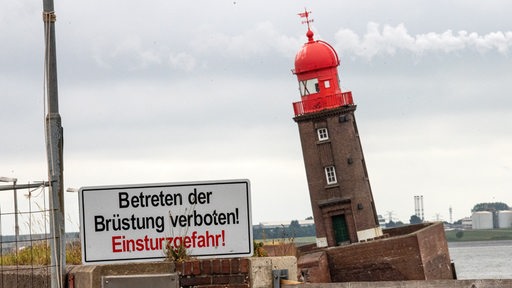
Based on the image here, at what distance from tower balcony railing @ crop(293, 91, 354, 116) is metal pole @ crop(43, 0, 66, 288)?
160 ft

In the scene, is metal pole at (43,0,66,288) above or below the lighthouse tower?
below

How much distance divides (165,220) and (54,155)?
1.29 m

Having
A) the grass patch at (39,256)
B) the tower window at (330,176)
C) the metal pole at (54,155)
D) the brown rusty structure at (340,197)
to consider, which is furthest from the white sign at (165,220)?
the tower window at (330,176)

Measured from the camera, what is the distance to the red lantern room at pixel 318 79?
5794 centimetres

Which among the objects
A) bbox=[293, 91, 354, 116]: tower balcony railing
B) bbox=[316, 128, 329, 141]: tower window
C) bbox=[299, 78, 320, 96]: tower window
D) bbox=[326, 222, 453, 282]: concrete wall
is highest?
bbox=[299, 78, 320, 96]: tower window

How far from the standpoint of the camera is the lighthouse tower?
58125 millimetres

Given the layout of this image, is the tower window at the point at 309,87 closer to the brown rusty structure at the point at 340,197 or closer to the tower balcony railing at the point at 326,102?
the brown rusty structure at the point at 340,197

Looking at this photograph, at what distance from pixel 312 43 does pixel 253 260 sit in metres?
50.6

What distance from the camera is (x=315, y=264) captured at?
55094 mm

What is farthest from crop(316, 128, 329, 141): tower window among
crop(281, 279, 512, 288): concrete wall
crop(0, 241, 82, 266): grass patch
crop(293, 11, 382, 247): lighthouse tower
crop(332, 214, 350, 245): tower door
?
crop(281, 279, 512, 288): concrete wall

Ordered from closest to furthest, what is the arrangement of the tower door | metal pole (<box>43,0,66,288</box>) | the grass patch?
metal pole (<box>43,0,66,288</box>) < the grass patch < the tower door

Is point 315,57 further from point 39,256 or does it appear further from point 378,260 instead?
point 39,256

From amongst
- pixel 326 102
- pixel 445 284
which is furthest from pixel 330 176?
pixel 445 284

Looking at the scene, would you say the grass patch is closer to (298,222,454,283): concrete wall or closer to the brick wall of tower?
(298,222,454,283): concrete wall
